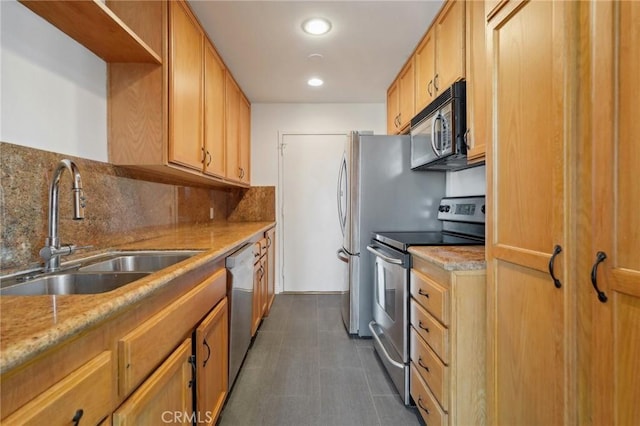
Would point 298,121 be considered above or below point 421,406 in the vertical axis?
above

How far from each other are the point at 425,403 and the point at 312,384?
71 centimetres

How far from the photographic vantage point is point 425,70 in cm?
218

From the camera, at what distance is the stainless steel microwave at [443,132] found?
5.56 ft

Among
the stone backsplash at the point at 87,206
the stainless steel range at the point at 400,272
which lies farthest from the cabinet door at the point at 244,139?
the stainless steel range at the point at 400,272

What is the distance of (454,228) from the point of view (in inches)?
86.5

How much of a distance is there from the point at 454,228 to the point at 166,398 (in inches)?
78.7

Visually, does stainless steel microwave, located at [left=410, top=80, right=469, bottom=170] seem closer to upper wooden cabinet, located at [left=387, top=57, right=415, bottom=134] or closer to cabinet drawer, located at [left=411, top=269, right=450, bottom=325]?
upper wooden cabinet, located at [left=387, top=57, right=415, bottom=134]

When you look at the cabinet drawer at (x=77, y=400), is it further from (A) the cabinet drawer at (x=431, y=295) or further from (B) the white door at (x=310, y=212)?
(B) the white door at (x=310, y=212)

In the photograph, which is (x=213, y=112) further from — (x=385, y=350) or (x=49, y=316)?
(x=385, y=350)

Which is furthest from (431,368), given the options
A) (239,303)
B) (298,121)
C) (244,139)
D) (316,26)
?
(298,121)

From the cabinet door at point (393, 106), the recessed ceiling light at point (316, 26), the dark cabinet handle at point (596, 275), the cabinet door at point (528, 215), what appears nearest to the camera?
the dark cabinet handle at point (596, 275)

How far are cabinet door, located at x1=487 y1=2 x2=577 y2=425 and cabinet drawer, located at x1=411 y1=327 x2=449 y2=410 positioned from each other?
0.55 feet

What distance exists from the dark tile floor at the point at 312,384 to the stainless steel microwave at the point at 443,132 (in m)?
1.48

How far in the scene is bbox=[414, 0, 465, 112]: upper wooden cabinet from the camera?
1.73 metres
